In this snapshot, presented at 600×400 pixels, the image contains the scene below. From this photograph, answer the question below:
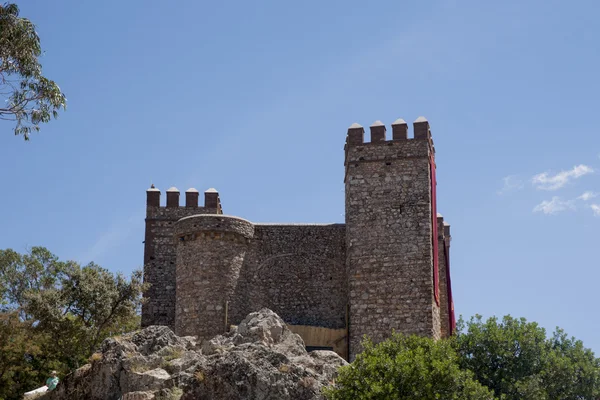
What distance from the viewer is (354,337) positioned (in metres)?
29.6

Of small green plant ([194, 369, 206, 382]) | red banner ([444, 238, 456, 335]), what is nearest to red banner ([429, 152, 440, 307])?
red banner ([444, 238, 456, 335])

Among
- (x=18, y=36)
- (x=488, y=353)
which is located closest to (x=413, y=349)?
(x=488, y=353)

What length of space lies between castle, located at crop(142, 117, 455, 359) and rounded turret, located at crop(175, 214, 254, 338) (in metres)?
0.03

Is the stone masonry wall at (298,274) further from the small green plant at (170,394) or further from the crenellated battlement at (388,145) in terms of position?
the small green plant at (170,394)

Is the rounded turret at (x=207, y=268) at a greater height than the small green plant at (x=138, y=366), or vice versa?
the rounded turret at (x=207, y=268)

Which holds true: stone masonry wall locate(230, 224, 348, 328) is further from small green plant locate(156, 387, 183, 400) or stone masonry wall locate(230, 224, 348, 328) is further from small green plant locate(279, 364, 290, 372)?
small green plant locate(156, 387, 183, 400)

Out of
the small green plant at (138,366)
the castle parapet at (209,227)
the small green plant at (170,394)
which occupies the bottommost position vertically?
the small green plant at (170,394)

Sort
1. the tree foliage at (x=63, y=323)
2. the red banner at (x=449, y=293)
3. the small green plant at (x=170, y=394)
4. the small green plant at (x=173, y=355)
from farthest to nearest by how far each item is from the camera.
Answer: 1. the red banner at (x=449, y=293)
2. the tree foliage at (x=63, y=323)
3. the small green plant at (x=173, y=355)
4. the small green plant at (x=170, y=394)

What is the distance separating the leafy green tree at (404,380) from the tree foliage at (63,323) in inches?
446

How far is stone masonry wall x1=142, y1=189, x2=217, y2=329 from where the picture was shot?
107ft

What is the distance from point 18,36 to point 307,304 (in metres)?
14.0

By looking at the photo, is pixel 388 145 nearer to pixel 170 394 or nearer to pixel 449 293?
pixel 449 293

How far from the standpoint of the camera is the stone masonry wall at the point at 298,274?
1220 inches

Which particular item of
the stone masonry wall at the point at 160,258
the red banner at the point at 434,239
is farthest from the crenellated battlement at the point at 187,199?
the red banner at the point at 434,239
